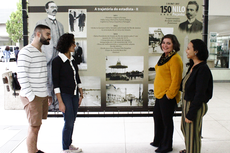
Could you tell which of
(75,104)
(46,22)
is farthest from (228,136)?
(46,22)

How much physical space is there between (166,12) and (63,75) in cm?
191

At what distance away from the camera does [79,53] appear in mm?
3312

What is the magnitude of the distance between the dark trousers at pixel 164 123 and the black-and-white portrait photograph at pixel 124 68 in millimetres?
637

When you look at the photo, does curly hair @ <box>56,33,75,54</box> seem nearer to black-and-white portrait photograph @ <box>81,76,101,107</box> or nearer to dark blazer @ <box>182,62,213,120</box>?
black-and-white portrait photograph @ <box>81,76,101,107</box>

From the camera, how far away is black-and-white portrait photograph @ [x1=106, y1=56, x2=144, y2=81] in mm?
3316

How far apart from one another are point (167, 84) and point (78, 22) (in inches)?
67.6

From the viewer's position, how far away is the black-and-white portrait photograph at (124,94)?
134 inches

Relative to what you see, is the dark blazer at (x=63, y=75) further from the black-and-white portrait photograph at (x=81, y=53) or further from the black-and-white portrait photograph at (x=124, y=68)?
the black-and-white portrait photograph at (x=124, y=68)

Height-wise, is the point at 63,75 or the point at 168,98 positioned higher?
the point at 63,75

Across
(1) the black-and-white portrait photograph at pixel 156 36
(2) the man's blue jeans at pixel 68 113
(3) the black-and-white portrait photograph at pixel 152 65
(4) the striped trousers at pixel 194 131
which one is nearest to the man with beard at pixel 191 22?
(1) the black-and-white portrait photograph at pixel 156 36

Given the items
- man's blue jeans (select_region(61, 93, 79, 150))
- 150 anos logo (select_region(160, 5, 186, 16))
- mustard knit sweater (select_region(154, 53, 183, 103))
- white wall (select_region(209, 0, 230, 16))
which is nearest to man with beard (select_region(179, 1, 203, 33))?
150 anos logo (select_region(160, 5, 186, 16))

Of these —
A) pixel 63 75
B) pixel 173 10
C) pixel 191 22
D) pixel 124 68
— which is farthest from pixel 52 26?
pixel 191 22

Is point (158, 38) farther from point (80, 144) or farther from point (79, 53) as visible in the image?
point (80, 144)

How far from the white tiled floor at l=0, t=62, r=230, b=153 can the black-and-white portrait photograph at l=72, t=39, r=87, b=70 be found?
4.31 ft
